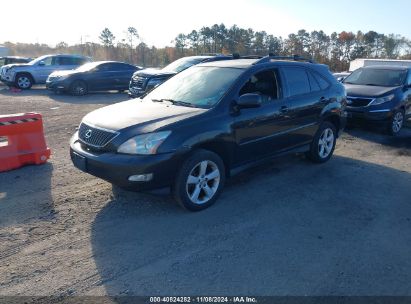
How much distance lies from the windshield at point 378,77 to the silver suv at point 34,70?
13.9m

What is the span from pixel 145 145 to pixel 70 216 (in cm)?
128

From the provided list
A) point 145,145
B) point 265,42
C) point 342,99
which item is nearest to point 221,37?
point 265,42

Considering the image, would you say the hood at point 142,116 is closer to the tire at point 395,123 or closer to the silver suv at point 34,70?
the tire at point 395,123

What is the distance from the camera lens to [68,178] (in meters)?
5.72

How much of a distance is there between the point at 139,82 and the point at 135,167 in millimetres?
10162

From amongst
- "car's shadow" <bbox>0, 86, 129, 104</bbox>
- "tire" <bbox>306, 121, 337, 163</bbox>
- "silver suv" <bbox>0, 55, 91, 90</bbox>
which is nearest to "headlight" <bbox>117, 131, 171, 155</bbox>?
"tire" <bbox>306, 121, 337, 163</bbox>

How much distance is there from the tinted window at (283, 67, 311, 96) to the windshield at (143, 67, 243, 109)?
95cm

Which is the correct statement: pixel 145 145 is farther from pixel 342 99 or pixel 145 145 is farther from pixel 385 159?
pixel 385 159

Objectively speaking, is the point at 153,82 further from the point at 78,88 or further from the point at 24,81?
the point at 24,81

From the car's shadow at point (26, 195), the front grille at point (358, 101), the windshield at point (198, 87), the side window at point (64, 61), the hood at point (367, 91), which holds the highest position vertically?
the side window at point (64, 61)

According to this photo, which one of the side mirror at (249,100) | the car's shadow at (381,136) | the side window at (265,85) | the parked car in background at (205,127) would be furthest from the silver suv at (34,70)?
the side mirror at (249,100)

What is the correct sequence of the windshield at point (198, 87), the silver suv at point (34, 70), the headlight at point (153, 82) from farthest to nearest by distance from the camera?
the silver suv at point (34, 70) → the headlight at point (153, 82) → the windshield at point (198, 87)

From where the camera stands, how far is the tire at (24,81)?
18.1 metres

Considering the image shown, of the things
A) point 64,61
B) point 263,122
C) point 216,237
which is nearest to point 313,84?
point 263,122
